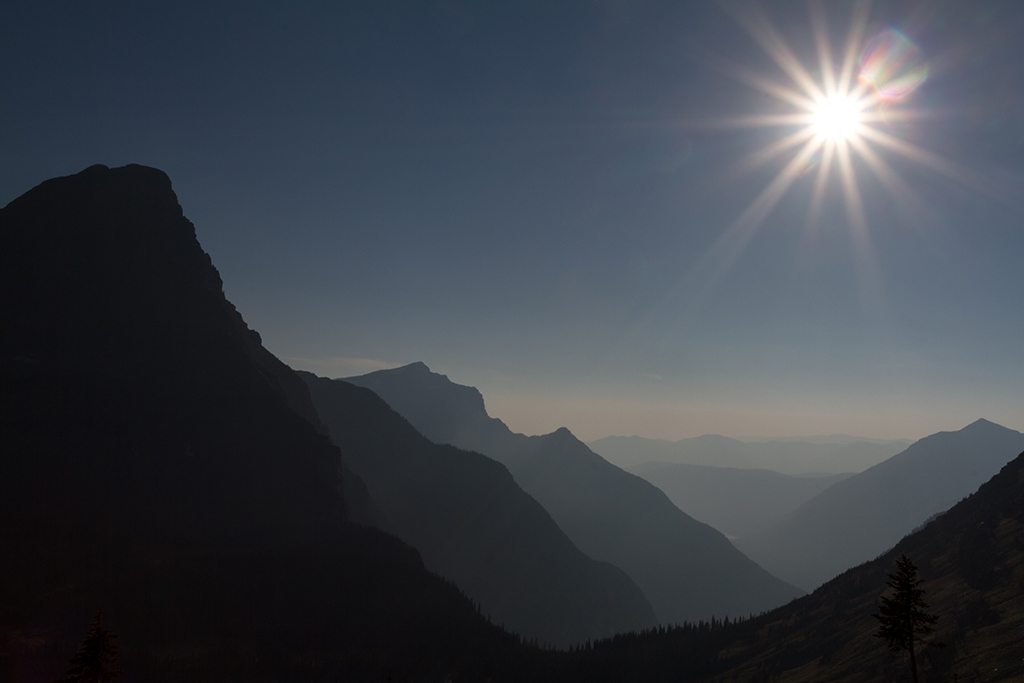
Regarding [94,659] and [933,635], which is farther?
[933,635]

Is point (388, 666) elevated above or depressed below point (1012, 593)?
below

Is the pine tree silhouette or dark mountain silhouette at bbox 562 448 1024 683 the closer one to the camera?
the pine tree silhouette

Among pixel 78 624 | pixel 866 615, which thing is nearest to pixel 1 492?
pixel 78 624

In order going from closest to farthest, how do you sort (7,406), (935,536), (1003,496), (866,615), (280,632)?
(866,615) → (1003,496) → (935,536) → (280,632) → (7,406)

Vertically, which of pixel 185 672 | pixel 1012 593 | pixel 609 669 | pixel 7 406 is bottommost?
pixel 609 669

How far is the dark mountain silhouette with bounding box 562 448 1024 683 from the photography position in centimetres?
6906

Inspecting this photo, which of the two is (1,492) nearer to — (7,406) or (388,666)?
(7,406)

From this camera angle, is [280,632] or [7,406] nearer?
[280,632]

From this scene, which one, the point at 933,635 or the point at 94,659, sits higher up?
the point at 94,659

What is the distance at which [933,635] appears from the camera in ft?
278

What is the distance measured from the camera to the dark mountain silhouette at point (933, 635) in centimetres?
6906

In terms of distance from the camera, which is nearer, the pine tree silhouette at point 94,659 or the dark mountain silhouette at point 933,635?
the pine tree silhouette at point 94,659

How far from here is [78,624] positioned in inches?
6014

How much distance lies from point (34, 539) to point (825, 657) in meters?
250
